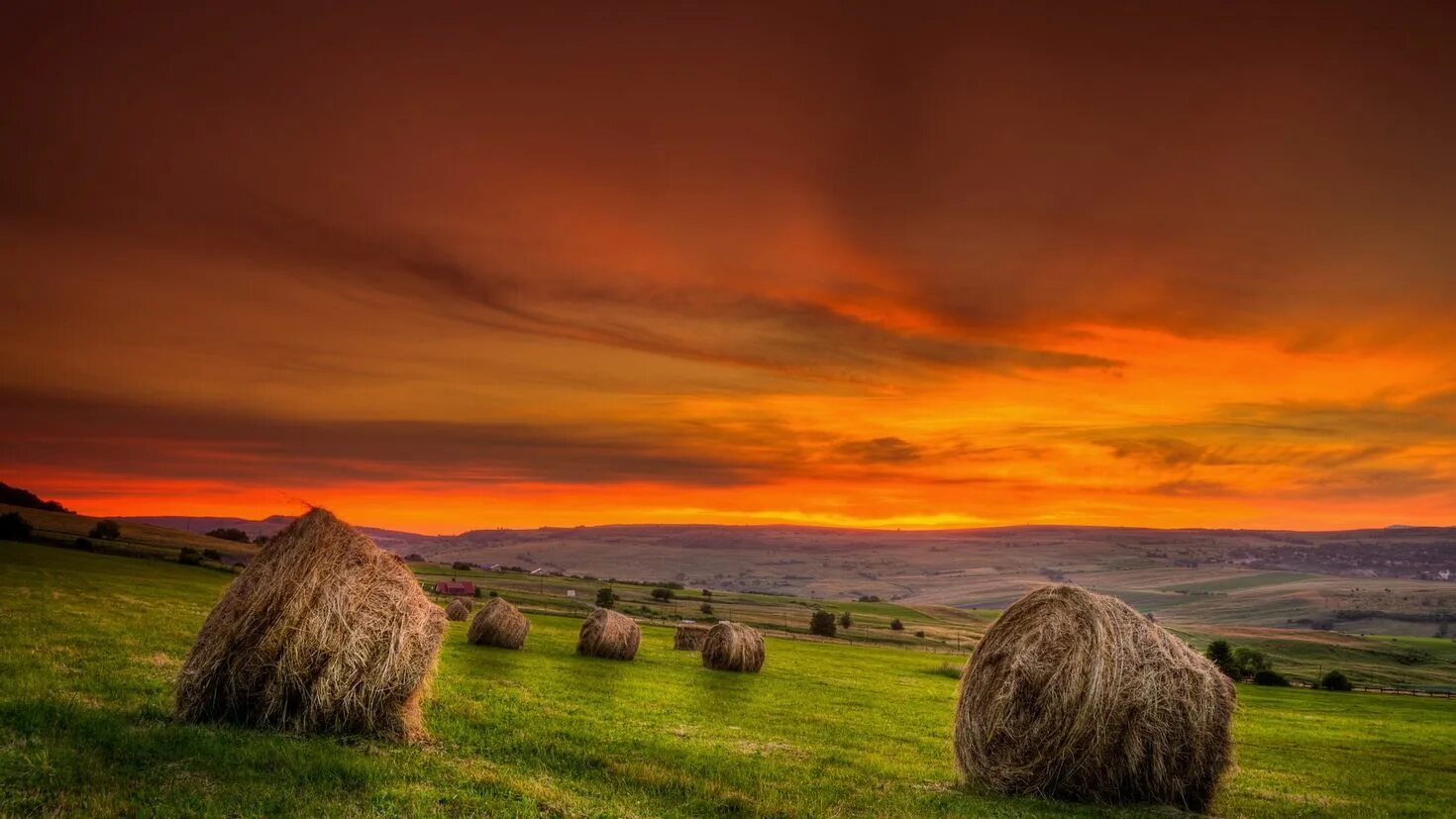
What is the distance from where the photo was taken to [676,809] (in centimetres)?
1195

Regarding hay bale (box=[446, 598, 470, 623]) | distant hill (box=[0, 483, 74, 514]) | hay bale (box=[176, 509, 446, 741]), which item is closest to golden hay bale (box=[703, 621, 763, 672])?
hay bale (box=[176, 509, 446, 741])

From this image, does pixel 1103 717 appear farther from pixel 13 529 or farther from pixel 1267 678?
pixel 13 529

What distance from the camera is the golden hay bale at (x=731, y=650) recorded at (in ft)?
126

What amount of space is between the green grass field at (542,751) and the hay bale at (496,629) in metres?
2.16

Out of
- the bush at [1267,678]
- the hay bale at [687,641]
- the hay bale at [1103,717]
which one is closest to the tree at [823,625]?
the bush at [1267,678]

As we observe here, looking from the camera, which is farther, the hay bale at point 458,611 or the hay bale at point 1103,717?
the hay bale at point 458,611

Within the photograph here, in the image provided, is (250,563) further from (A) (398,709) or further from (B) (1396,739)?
(B) (1396,739)

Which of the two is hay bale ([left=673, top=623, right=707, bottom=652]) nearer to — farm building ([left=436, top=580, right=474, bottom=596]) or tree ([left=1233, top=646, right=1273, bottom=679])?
farm building ([left=436, top=580, right=474, bottom=596])

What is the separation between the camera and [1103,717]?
14984 millimetres

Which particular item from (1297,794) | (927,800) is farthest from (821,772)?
(1297,794)

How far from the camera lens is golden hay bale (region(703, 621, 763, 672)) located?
38.5m

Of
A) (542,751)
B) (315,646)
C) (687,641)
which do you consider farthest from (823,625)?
(315,646)

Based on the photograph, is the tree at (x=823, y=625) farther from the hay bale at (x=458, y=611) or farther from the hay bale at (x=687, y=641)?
the hay bale at (x=458, y=611)

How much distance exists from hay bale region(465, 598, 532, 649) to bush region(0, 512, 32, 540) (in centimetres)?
5286
